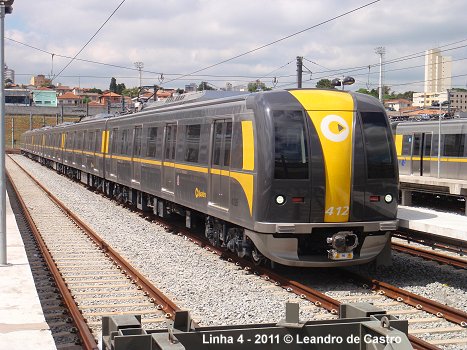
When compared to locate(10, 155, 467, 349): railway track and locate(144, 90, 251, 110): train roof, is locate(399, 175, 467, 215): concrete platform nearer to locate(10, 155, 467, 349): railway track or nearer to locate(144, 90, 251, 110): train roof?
locate(144, 90, 251, 110): train roof

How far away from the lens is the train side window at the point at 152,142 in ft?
52.6

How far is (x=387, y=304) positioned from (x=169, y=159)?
728 cm

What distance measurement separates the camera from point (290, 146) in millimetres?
9352

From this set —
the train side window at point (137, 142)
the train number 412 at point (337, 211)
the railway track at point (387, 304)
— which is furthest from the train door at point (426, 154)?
the train number 412 at point (337, 211)

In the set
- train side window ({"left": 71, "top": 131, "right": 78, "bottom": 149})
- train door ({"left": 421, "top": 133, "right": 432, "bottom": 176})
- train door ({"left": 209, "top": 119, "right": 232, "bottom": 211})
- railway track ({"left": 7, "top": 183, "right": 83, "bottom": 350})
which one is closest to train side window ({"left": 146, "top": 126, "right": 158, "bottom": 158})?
railway track ({"left": 7, "top": 183, "right": 83, "bottom": 350})

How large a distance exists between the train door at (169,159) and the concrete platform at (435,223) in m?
4.84

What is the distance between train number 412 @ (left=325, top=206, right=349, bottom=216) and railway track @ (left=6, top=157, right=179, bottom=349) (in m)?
2.61

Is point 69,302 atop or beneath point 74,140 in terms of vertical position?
beneath

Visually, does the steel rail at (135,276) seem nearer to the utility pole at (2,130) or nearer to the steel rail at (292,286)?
the steel rail at (292,286)

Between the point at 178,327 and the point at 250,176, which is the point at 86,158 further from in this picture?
the point at 178,327

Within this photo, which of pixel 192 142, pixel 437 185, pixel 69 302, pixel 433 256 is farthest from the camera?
pixel 437 185

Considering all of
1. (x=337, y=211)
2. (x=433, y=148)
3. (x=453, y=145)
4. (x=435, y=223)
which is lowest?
(x=435, y=223)

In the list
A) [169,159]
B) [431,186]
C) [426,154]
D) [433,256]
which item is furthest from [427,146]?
[433,256]

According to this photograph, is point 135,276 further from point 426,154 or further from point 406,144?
point 406,144
